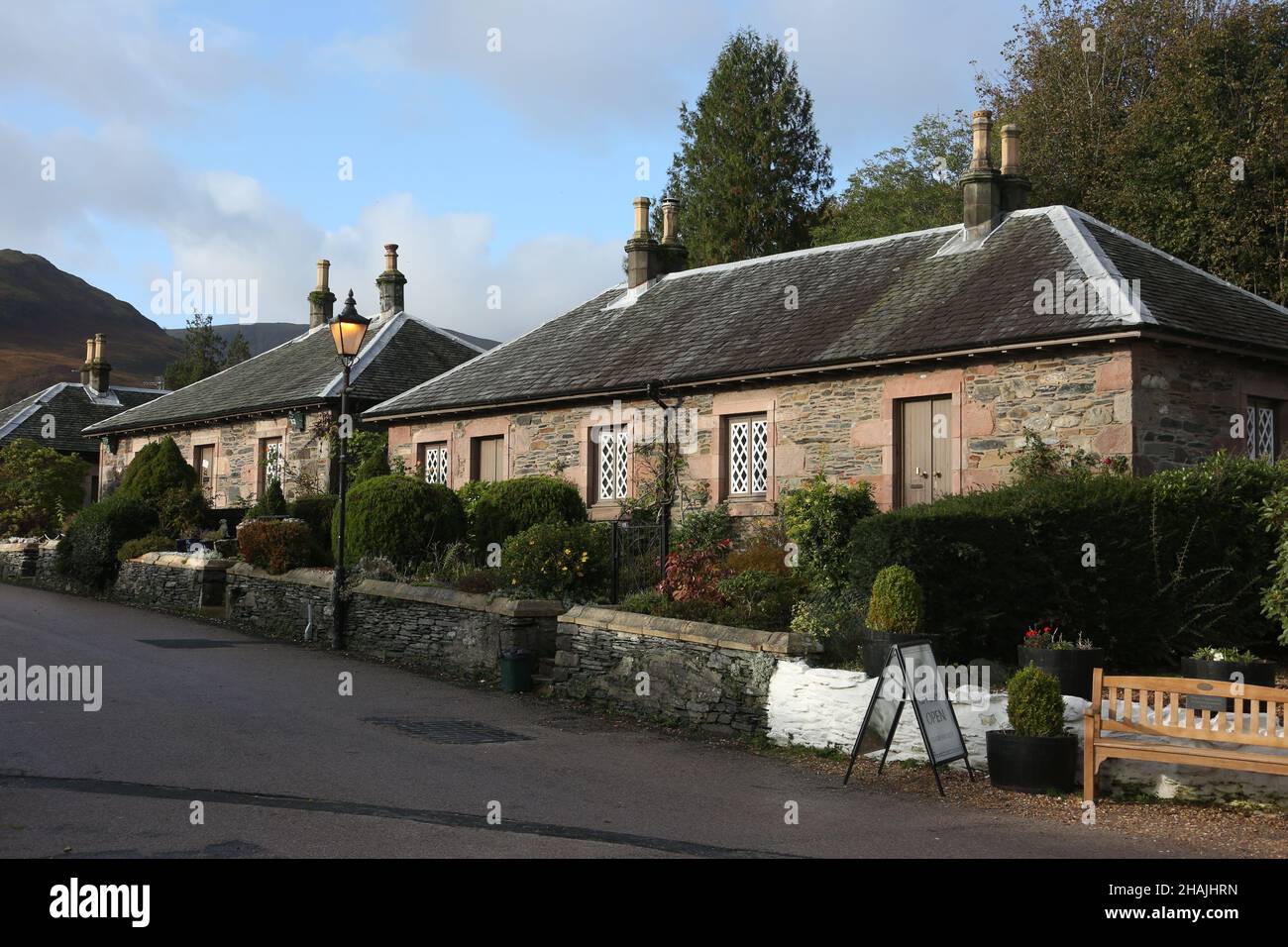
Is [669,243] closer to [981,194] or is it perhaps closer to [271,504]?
[981,194]

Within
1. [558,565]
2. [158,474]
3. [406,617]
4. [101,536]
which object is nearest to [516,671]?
[558,565]

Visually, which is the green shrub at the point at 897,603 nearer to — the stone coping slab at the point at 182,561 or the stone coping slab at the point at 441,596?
the stone coping slab at the point at 441,596

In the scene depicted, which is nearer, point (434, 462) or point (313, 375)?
point (434, 462)

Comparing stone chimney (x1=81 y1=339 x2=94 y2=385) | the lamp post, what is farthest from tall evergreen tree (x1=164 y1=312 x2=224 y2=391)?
the lamp post

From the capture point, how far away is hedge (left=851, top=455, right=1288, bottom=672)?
11461mm

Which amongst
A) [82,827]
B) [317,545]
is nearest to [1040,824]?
[82,827]

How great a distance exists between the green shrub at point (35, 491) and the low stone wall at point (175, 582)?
8.55 meters

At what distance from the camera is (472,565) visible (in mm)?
17438

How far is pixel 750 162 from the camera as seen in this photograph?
4153 centimetres

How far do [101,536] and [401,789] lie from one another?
54.7ft

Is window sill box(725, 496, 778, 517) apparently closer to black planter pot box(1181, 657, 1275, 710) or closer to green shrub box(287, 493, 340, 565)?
green shrub box(287, 493, 340, 565)

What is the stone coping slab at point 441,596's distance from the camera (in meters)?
14.6

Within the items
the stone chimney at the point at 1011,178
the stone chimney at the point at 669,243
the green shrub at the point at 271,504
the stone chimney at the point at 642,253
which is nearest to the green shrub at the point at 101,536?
the green shrub at the point at 271,504
